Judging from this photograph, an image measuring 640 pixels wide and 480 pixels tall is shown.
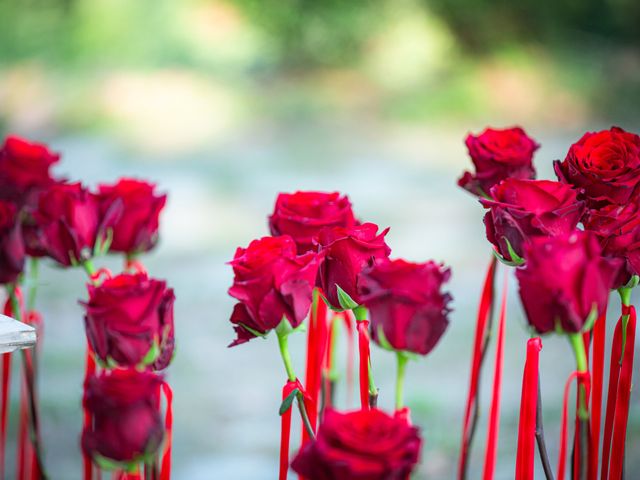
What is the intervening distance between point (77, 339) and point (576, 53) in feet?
4.03

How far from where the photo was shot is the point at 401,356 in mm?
485

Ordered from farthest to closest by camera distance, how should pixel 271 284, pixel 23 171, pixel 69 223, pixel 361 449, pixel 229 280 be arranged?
pixel 229 280, pixel 23 171, pixel 69 223, pixel 271 284, pixel 361 449

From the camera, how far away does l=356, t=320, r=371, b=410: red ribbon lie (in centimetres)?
53

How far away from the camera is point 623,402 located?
593 mm

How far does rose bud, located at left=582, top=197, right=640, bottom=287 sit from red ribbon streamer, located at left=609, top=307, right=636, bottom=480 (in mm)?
36

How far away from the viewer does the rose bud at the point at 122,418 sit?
0.45 metres

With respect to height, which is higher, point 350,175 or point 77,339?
point 350,175

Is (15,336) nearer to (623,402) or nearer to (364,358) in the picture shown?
(364,358)

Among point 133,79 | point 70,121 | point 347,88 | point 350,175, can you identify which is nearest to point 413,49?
point 347,88

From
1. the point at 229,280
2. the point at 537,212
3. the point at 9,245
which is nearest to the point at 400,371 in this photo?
the point at 537,212

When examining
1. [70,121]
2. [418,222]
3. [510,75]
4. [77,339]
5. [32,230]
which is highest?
[510,75]

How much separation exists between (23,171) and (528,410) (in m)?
0.49

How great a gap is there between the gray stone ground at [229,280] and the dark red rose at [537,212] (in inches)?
45.7

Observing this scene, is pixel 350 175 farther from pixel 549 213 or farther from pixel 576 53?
pixel 549 213
